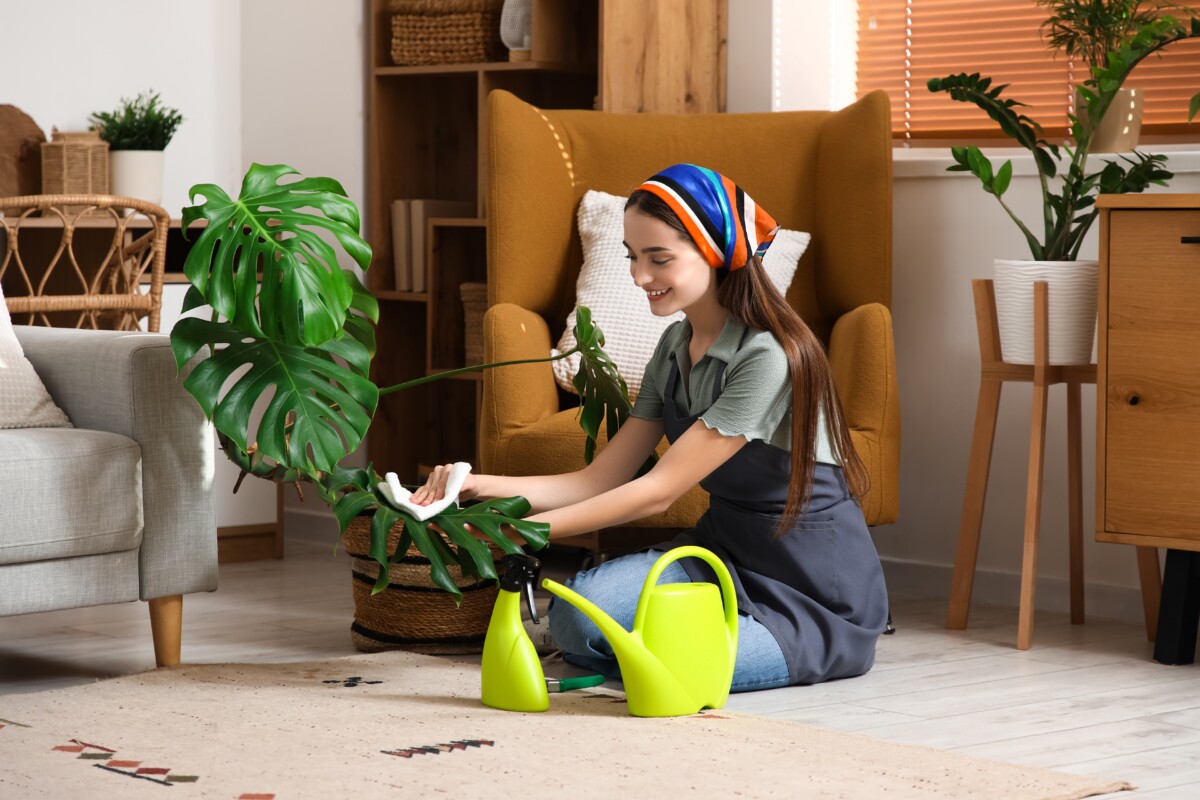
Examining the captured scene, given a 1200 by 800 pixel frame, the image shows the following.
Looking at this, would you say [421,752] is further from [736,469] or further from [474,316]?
[474,316]

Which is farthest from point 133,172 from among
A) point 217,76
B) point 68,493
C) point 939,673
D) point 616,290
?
point 939,673

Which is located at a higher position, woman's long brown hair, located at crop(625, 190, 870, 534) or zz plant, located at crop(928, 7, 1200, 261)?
zz plant, located at crop(928, 7, 1200, 261)

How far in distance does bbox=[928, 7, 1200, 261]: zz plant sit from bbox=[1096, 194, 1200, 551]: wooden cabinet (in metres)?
0.15

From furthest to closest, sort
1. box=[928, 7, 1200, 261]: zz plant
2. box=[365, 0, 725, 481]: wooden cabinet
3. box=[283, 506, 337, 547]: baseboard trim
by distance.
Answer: box=[283, 506, 337, 547]: baseboard trim < box=[365, 0, 725, 481]: wooden cabinet < box=[928, 7, 1200, 261]: zz plant

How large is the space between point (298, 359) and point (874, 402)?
1.13 m

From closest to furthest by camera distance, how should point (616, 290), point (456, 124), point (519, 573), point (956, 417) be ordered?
point (519, 573) → point (616, 290) → point (956, 417) → point (456, 124)

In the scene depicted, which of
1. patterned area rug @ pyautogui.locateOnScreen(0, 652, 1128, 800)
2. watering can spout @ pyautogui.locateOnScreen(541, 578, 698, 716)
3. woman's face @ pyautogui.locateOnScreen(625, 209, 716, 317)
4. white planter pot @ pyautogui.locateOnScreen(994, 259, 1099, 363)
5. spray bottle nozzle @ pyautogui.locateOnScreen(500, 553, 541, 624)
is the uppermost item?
woman's face @ pyautogui.locateOnScreen(625, 209, 716, 317)

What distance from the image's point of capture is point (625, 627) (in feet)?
8.57

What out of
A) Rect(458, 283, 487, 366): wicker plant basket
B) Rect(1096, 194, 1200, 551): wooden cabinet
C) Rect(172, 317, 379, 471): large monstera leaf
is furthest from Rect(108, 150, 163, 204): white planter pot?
Rect(1096, 194, 1200, 551): wooden cabinet

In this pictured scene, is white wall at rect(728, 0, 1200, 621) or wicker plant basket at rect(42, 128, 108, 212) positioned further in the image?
wicker plant basket at rect(42, 128, 108, 212)

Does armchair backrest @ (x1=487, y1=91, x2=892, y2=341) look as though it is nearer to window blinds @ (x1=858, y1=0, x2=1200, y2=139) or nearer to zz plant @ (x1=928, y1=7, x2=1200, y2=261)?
zz plant @ (x1=928, y1=7, x2=1200, y2=261)

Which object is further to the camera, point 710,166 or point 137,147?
point 137,147

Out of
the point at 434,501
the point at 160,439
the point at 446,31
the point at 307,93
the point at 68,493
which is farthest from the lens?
the point at 307,93

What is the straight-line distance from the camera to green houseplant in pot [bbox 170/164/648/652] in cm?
240
